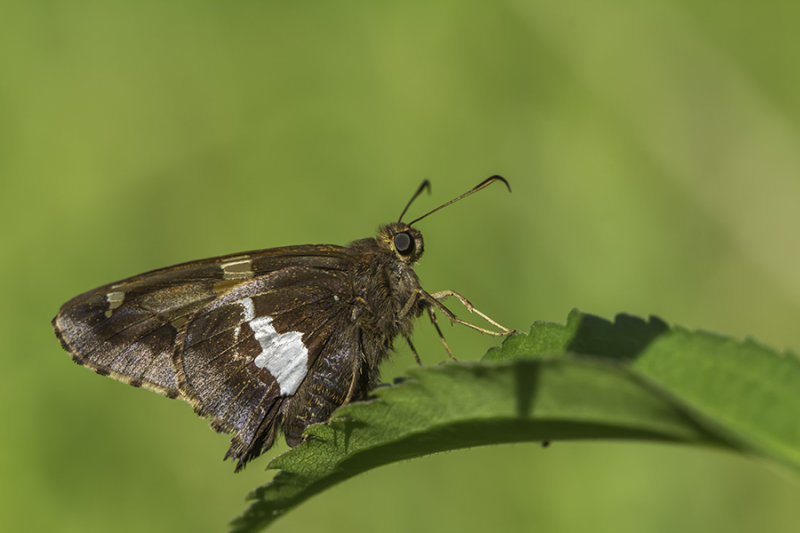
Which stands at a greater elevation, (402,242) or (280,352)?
(402,242)

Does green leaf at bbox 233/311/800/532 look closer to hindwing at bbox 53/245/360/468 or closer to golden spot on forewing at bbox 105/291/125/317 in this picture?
hindwing at bbox 53/245/360/468

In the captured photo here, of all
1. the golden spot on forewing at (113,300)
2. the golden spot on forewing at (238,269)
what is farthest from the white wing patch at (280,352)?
the golden spot on forewing at (113,300)

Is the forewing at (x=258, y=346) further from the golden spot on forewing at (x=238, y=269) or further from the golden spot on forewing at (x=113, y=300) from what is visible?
the golden spot on forewing at (x=113, y=300)

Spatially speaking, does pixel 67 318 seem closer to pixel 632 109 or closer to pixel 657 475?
pixel 657 475

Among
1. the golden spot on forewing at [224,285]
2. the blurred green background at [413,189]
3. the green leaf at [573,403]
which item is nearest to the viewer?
the green leaf at [573,403]

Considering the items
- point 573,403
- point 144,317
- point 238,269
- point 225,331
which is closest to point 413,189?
point 238,269

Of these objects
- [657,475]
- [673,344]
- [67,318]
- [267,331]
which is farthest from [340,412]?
[657,475]

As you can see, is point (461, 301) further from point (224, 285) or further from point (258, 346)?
point (224, 285)

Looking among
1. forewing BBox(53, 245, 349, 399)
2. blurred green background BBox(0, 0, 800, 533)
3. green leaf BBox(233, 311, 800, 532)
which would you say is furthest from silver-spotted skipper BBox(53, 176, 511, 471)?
Result: blurred green background BBox(0, 0, 800, 533)

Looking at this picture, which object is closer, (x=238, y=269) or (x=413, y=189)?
(x=238, y=269)
